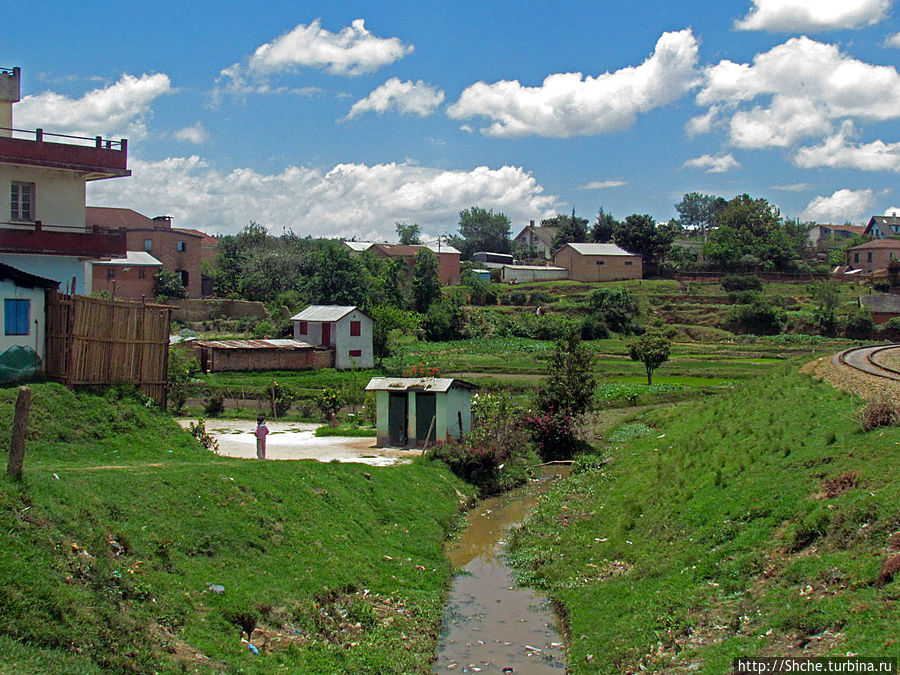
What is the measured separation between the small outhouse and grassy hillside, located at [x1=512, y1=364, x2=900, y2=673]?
21.3 ft

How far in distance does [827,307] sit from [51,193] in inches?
2912

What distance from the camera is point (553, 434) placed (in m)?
32.2

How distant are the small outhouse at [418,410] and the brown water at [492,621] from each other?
756cm

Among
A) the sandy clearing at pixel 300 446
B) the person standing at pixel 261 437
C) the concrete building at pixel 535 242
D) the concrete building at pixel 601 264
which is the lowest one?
the sandy clearing at pixel 300 446

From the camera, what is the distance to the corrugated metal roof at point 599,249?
100 meters

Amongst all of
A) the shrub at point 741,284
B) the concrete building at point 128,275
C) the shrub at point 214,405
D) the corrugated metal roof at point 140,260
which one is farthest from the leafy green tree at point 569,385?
the shrub at point 741,284

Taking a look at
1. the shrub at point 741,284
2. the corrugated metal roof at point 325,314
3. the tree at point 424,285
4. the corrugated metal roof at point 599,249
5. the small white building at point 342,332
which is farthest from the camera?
the corrugated metal roof at point 599,249

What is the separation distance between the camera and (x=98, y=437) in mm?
19234

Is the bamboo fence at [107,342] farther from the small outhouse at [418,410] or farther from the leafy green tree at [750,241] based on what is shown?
the leafy green tree at [750,241]

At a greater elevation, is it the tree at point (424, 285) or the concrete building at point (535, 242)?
the concrete building at point (535, 242)

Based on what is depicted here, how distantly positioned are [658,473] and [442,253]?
263ft

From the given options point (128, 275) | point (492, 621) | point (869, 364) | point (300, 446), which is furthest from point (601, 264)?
point (492, 621)

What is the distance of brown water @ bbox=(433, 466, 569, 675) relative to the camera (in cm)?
1353

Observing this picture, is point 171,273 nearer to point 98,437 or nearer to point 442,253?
point 442,253
